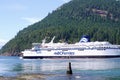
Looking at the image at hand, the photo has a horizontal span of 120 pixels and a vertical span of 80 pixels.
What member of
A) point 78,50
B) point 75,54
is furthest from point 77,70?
point 78,50

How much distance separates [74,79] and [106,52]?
115 metres

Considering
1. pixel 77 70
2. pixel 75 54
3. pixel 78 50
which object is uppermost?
pixel 78 50

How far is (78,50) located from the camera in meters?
180

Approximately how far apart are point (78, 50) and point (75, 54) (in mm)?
2345

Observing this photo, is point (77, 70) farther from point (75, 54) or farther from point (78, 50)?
point (78, 50)

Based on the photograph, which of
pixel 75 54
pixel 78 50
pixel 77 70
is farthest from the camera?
pixel 78 50

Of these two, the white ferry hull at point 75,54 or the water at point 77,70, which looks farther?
the white ferry hull at point 75,54

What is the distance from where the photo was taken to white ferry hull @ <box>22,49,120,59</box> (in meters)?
175

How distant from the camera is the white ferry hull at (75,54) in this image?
174875 mm

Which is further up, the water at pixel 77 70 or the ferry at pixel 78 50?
the ferry at pixel 78 50

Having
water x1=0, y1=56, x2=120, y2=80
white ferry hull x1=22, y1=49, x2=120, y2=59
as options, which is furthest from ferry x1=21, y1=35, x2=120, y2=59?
water x1=0, y1=56, x2=120, y2=80

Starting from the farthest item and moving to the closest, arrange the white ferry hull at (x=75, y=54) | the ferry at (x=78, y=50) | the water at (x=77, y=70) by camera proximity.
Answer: the ferry at (x=78, y=50) < the white ferry hull at (x=75, y=54) < the water at (x=77, y=70)

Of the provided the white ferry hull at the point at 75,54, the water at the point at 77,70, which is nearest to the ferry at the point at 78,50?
the white ferry hull at the point at 75,54

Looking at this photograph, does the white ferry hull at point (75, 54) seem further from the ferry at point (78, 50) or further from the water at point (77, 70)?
the water at point (77, 70)
